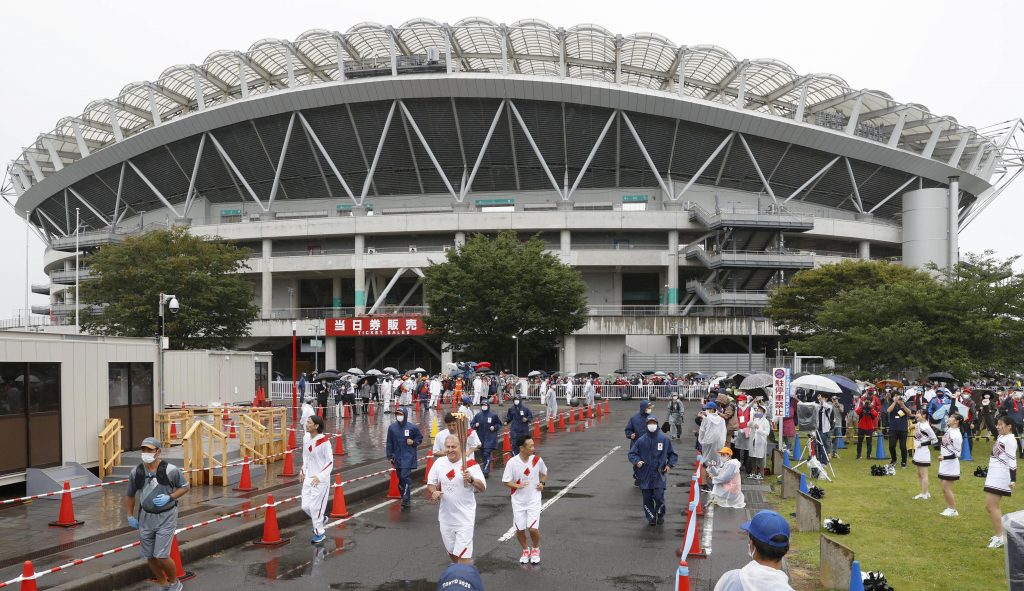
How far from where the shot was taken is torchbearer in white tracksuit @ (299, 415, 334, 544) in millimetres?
9984

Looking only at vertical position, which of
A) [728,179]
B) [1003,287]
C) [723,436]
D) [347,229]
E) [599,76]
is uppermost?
[599,76]

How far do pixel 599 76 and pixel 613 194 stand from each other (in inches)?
369

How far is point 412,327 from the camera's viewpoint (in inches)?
2098

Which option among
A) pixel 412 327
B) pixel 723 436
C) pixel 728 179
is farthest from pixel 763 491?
pixel 728 179

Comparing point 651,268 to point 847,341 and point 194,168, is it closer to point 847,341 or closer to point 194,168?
point 847,341

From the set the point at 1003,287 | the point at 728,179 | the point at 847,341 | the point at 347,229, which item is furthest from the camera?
the point at 728,179

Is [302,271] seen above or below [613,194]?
below

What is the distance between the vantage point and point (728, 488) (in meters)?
13.1

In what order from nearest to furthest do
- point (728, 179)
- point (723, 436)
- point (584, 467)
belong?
point (723, 436), point (584, 467), point (728, 179)

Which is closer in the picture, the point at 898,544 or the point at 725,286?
the point at 898,544

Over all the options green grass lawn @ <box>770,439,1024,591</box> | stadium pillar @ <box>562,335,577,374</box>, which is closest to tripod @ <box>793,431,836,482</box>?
green grass lawn @ <box>770,439,1024,591</box>

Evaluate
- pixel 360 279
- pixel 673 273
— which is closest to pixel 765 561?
pixel 673 273

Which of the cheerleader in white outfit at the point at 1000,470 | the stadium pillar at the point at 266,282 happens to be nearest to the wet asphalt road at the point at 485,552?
the cheerleader in white outfit at the point at 1000,470

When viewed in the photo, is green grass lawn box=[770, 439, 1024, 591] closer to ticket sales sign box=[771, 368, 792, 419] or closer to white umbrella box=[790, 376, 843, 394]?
ticket sales sign box=[771, 368, 792, 419]
